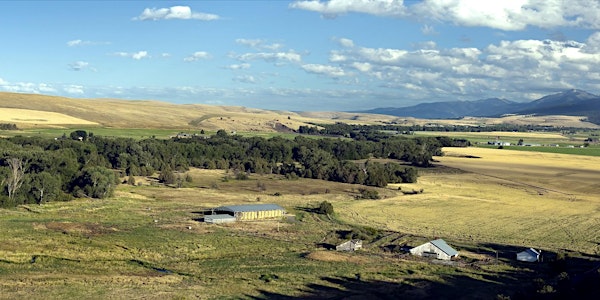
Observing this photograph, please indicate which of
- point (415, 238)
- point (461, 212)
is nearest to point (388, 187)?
point (461, 212)

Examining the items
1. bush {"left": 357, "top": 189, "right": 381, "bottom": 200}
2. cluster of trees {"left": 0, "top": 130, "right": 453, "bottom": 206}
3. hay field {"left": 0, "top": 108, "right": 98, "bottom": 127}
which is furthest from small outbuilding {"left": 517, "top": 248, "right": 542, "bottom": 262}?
hay field {"left": 0, "top": 108, "right": 98, "bottom": 127}

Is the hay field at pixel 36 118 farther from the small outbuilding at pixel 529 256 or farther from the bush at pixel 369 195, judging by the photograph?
the small outbuilding at pixel 529 256

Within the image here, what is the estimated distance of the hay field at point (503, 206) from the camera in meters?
64.4

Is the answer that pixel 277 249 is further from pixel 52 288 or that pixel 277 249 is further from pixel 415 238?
pixel 52 288

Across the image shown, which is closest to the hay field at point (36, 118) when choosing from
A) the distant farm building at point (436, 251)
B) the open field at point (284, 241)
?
the open field at point (284, 241)

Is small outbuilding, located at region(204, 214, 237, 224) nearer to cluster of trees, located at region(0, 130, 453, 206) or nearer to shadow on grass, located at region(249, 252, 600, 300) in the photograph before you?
cluster of trees, located at region(0, 130, 453, 206)

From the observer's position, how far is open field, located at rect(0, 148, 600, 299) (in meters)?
42.2

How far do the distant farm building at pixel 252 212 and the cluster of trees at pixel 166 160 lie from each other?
2344cm

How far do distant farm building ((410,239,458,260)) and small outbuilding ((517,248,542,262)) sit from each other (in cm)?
541

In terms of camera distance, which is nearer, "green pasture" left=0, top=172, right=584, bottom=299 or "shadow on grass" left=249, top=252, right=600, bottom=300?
"shadow on grass" left=249, top=252, right=600, bottom=300

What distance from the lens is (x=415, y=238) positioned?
61.0 metres

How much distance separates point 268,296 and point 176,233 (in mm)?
23819

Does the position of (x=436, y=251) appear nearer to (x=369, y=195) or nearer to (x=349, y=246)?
(x=349, y=246)

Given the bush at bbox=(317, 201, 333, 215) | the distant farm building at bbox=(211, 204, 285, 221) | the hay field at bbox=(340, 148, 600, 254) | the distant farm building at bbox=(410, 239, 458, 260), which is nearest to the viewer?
the distant farm building at bbox=(410, 239, 458, 260)
